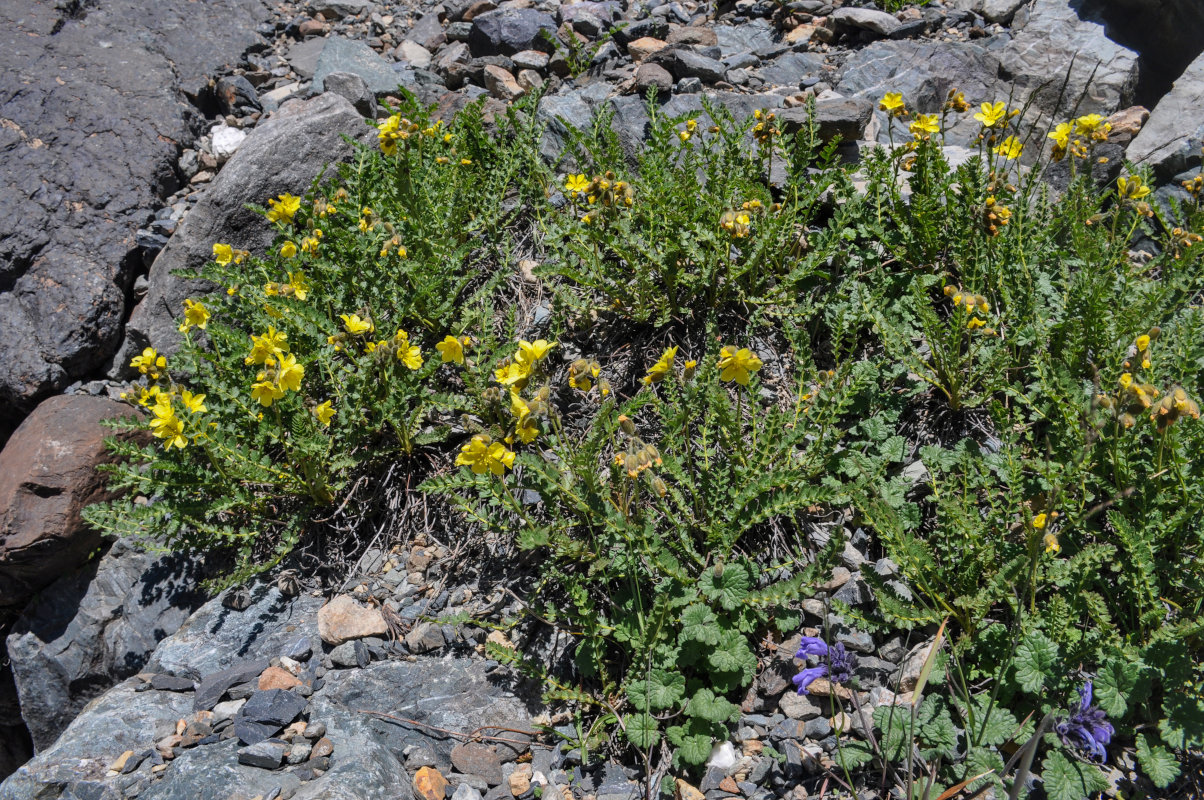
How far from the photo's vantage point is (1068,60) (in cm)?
497

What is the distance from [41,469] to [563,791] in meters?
3.20

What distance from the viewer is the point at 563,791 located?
2.61 metres

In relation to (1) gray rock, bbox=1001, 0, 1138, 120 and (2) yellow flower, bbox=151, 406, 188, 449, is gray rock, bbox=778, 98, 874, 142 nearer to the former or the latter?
(1) gray rock, bbox=1001, 0, 1138, 120

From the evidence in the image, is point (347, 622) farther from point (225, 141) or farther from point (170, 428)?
point (225, 141)

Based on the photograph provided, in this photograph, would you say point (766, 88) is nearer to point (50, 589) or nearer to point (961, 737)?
point (961, 737)

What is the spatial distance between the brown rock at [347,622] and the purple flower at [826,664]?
1.68m

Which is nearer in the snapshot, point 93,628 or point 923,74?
point 93,628

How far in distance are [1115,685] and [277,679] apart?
2893 millimetres

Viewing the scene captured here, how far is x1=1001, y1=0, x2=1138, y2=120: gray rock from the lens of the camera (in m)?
4.84

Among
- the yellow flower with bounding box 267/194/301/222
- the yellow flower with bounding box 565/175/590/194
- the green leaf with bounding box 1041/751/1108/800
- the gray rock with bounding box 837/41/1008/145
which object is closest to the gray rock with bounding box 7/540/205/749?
the yellow flower with bounding box 267/194/301/222

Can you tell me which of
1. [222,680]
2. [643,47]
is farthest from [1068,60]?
[222,680]

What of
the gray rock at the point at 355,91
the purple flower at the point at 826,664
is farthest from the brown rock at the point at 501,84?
the purple flower at the point at 826,664

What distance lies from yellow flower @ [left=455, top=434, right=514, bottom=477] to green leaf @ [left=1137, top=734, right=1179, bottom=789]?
212cm

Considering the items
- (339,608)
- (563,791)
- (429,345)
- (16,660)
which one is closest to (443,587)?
(339,608)
